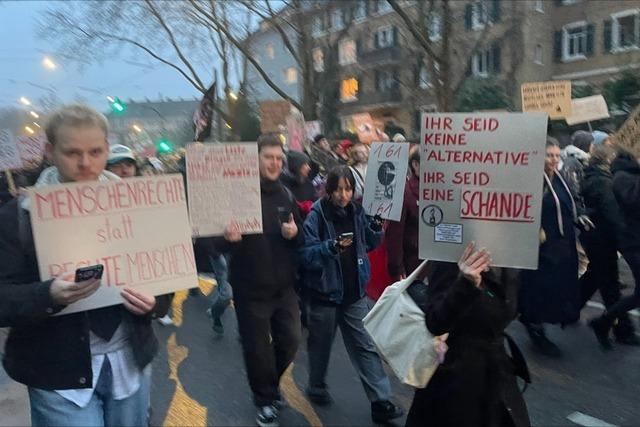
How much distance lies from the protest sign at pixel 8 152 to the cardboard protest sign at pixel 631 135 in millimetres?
6854


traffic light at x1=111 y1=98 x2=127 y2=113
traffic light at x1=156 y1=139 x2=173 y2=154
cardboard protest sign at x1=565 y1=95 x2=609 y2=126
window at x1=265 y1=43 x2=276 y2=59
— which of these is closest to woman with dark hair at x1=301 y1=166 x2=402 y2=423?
cardboard protest sign at x1=565 y1=95 x2=609 y2=126

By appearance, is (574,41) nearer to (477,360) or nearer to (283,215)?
(283,215)

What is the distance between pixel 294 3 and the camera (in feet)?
70.2

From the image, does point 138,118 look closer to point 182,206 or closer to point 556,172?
point 556,172

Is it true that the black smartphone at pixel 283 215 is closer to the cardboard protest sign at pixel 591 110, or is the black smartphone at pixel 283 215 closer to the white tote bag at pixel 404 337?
the white tote bag at pixel 404 337

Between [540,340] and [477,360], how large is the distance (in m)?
3.21

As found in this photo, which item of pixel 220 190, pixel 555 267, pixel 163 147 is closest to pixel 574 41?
pixel 163 147

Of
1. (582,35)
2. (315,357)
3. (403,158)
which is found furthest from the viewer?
(582,35)

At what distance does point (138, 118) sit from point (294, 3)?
28.9 feet

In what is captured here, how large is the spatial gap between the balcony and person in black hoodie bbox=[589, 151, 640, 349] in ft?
111

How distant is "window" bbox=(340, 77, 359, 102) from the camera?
4424 centimetres

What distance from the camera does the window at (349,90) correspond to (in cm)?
4424

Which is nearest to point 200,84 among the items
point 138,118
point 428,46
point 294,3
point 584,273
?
point 138,118

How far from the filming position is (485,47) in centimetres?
3114
